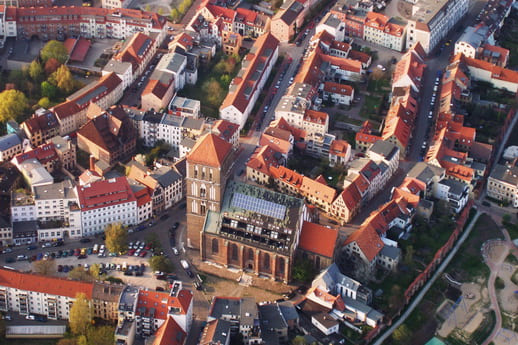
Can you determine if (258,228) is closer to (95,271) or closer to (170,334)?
(170,334)

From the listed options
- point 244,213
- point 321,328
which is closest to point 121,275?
point 244,213

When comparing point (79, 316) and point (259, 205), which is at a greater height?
point (259, 205)

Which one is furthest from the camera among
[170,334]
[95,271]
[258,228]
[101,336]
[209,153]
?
[258,228]

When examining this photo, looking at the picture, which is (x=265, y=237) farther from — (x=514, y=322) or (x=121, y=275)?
(x=514, y=322)

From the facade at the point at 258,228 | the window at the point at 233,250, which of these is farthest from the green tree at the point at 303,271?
the window at the point at 233,250

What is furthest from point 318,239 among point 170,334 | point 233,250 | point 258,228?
point 170,334

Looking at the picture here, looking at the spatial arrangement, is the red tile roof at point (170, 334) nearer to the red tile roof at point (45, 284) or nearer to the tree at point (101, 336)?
the tree at point (101, 336)

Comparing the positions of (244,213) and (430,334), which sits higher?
(244,213)

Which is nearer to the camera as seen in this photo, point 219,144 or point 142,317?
point 142,317
